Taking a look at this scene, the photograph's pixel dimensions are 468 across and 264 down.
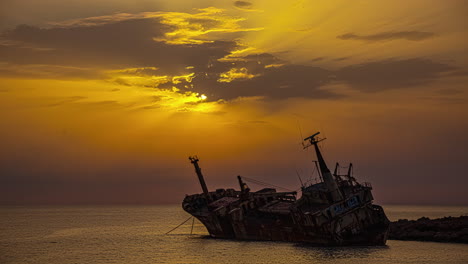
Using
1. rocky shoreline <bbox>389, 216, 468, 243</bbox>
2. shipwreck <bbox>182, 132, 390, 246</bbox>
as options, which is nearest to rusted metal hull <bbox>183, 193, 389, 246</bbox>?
shipwreck <bbox>182, 132, 390, 246</bbox>

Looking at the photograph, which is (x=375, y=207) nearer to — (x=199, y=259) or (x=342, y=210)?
(x=342, y=210)

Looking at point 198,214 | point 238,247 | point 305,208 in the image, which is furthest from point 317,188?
point 198,214

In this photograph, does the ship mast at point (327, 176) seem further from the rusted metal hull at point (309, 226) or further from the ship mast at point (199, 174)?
the ship mast at point (199, 174)

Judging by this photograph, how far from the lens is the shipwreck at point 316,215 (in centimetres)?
6294

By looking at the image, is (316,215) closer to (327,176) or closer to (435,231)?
(327,176)

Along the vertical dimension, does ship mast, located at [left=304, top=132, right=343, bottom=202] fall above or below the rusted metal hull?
above

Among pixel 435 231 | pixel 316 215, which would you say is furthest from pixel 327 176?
pixel 435 231

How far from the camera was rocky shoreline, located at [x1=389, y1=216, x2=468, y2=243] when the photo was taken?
75.6m

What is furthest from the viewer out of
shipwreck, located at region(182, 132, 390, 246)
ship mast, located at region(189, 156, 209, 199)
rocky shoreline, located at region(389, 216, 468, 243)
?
ship mast, located at region(189, 156, 209, 199)

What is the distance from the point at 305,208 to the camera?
226ft

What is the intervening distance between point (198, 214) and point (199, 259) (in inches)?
936

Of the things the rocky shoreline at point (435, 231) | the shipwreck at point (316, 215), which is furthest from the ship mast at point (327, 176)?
the rocky shoreline at point (435, 231)

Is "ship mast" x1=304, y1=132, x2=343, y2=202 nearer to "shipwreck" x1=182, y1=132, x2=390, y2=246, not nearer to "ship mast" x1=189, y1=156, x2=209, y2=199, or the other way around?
"shipwreck" x1=182, y1=132, x2=390, y2=246

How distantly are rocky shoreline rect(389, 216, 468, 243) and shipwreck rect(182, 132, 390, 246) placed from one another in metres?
14.3
